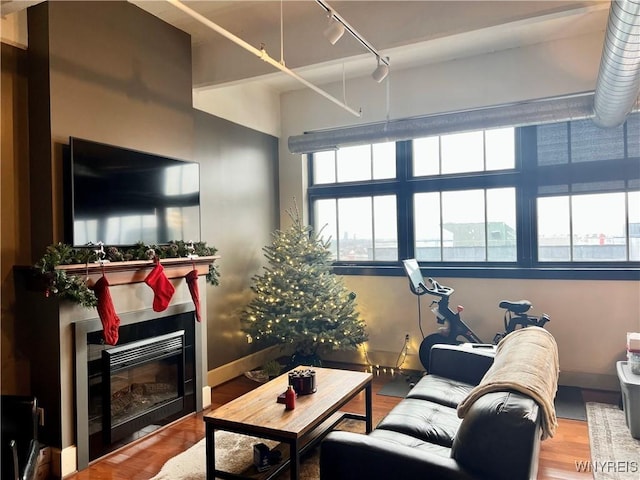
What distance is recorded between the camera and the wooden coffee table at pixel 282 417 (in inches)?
92.7

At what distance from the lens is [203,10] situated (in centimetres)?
371

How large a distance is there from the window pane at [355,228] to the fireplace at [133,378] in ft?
7.55

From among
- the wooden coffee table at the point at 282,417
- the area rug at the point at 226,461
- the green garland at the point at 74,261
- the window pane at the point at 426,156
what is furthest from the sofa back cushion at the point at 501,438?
the window pane at the point at 426,156

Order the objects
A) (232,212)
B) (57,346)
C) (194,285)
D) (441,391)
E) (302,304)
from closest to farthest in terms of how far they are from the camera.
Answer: (57,346) < (441,391) < (194,285) < (302,304) < (232,212)

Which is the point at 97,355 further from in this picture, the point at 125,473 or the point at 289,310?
the point at 289,310

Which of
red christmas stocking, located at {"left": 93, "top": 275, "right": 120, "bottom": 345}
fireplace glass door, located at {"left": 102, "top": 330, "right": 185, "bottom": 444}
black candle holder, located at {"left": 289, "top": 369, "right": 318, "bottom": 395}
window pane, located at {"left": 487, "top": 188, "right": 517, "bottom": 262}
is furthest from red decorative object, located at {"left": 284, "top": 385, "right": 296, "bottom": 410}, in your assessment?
window pane, located at {"left": 487, "top": 188, "right": 517, "bottom": 262}

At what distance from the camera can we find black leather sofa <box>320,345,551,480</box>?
1.70m

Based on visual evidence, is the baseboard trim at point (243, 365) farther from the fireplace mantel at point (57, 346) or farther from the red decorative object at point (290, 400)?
the red decorative object at point (290, 400)

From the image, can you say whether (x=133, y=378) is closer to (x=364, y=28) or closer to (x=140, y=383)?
(x=140, y=383)

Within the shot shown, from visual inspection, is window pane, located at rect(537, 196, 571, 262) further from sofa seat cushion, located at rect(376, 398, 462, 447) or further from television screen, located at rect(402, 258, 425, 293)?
sofa seat cushion, located at rect(376, 398, 462, 447)


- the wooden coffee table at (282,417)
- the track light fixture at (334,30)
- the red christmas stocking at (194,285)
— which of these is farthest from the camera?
the red christmas stocking at (194,285)

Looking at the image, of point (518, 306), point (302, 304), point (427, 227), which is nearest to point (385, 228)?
point (427, 227)

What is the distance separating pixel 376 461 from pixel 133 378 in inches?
92.8

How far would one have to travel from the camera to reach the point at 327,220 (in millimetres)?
5766
